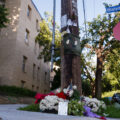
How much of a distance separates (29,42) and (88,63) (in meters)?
7.82

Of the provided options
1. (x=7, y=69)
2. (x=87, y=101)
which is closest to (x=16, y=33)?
(x=7, y=69)

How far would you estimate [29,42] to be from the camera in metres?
23.4

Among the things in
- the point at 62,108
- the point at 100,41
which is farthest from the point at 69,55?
the point at 100,41

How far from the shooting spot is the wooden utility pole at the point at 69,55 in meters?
6.13

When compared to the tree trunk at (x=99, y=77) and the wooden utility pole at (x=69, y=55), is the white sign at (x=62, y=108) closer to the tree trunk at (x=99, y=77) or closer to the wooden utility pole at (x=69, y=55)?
the wooden utility pole at (x=69, y=55)

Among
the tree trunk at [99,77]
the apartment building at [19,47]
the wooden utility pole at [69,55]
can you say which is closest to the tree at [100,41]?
the tree trunk at [99,77]

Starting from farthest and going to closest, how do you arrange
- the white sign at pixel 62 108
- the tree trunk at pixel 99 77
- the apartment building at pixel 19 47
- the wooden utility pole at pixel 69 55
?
the tree trunk at pixel 99 77 → the apartment building at pixel 19 47 → the wooden utility pole at pixel 69 55 → the white sign at pixel 62 108

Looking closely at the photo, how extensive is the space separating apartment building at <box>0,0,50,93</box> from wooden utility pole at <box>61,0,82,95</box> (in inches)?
510

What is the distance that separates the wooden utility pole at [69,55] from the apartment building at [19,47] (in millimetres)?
12945

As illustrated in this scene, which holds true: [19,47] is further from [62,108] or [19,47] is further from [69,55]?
[62,108]

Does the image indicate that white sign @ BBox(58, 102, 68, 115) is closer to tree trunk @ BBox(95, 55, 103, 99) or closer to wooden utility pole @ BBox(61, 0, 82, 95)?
wooden utility pole @ BBox(61, 0, 82, 95)

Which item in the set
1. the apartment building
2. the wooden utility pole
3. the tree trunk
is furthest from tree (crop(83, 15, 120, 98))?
the wooden utility pole

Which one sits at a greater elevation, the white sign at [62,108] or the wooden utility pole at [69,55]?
the wooden utility pole at [69,55]

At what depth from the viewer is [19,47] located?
2019cm
